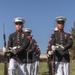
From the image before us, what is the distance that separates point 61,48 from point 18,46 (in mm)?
1474

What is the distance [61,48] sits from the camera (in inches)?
505

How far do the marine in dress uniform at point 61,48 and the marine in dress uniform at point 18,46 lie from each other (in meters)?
0.92

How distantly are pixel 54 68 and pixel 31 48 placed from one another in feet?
5.87

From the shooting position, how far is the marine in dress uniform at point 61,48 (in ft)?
42.4

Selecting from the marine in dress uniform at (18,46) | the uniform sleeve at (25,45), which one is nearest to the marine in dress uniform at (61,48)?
the uniform sleeve at (25,45)

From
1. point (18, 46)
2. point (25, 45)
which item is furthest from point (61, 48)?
point (18, 46)

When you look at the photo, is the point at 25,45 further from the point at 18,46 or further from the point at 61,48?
the point at 61,48

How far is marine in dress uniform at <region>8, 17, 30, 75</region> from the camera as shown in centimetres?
1302

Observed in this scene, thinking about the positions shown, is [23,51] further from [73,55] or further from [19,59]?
[73,55]

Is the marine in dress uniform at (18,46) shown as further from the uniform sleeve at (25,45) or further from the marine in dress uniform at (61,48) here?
the marine in dress uniform at (61,48)

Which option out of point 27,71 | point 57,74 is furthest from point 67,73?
point 27,71

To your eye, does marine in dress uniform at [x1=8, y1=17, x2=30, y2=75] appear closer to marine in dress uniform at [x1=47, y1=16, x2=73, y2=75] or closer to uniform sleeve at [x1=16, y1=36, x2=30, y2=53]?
uniform sleeve at [x1=16, y1=36, x2=30, y2=53]

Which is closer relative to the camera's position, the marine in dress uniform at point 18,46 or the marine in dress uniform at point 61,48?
the marine in dress uniform at point 61,48

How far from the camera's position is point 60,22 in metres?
13.2
